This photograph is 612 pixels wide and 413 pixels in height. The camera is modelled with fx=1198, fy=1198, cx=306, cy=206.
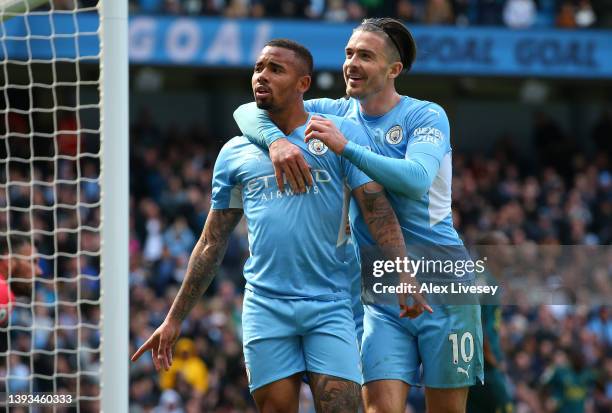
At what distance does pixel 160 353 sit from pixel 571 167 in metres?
17.2

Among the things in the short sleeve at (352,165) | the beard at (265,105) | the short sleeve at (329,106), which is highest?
the beard at (265,105)

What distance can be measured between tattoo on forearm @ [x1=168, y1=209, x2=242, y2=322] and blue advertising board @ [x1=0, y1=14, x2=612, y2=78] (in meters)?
12.3

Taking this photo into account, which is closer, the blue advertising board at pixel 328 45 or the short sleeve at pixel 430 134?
the short sleeve at pixel 430 134

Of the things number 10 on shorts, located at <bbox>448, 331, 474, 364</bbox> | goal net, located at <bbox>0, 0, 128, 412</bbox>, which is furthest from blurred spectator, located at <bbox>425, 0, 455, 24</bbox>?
number 10 on shorts, located at <bbox>448, 331, 474, 364</bbox>

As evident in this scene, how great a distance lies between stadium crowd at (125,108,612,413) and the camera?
579 inches

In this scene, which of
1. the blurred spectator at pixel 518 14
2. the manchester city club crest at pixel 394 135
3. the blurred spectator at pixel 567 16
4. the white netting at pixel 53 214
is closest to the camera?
the manchester city club crest at pixel 394 135

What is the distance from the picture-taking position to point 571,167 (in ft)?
72.8

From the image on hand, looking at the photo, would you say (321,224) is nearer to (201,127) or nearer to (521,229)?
(521,229)

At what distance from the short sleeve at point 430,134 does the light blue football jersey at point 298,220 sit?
10.9 inches

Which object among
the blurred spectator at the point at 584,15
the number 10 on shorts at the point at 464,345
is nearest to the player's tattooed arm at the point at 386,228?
the number 10 on shorts at the point at 464,345

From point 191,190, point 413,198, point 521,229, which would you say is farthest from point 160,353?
point 521,229

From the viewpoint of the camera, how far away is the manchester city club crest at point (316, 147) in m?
5.82

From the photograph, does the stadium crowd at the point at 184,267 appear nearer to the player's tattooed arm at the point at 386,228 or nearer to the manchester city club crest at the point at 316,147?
the player's tattooed arm at the point at 386,228

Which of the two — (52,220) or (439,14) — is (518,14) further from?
(52,220)
